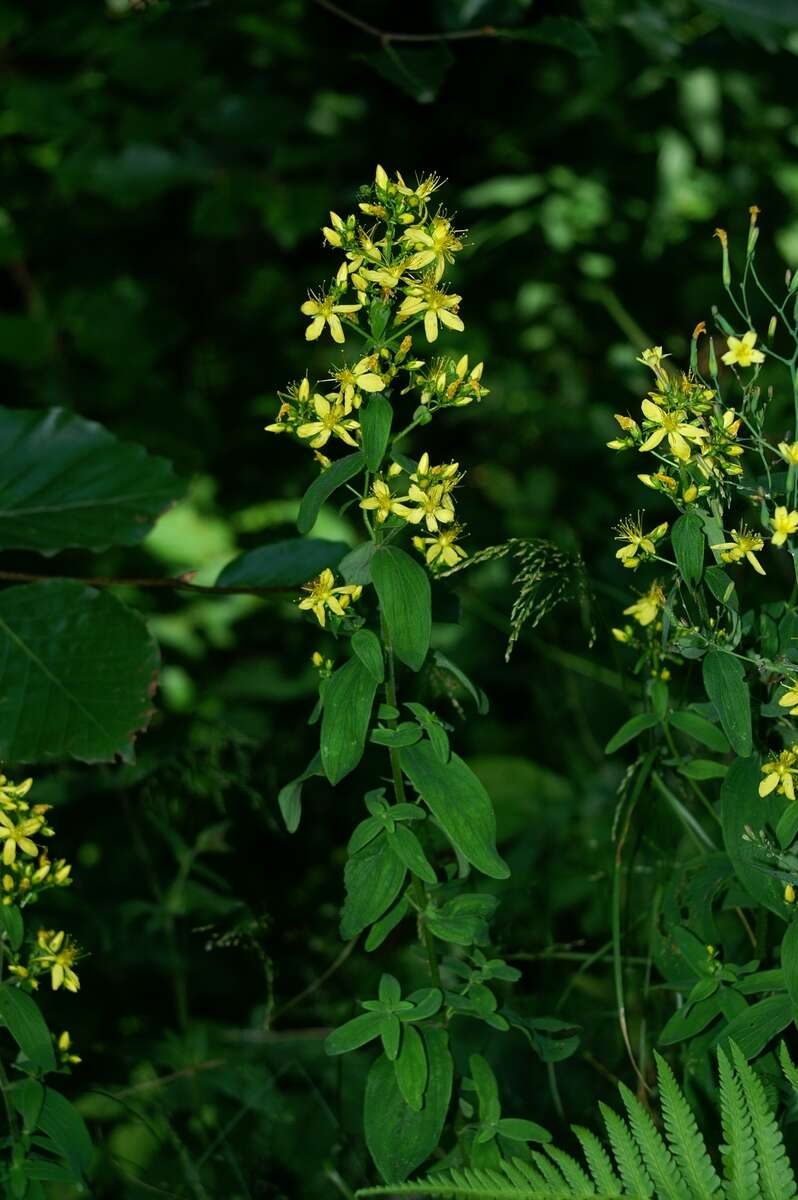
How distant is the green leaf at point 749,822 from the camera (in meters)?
1.18

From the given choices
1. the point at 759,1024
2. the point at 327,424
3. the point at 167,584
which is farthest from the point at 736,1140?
the point at 167,584

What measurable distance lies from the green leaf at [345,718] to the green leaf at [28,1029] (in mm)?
357

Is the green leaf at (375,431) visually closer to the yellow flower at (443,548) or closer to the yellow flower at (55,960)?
the yellow flower at (443,548)

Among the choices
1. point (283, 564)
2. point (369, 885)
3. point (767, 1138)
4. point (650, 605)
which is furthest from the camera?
point (283, 564)

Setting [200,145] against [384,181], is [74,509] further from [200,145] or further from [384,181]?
[200,145]

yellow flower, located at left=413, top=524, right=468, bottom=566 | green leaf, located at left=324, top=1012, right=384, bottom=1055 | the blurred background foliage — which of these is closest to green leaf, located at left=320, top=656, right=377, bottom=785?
yellow flower, located at left=413, top=524, right=468, bottom=566

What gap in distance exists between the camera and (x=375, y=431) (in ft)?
3.68

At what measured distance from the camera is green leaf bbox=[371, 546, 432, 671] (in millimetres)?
1120

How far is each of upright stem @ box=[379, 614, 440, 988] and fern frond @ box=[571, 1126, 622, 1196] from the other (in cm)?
20

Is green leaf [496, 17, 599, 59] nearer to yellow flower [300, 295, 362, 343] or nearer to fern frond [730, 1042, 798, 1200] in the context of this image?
yellow flower [300, 295, 362, 343]

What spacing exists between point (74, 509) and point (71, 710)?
0.24 m

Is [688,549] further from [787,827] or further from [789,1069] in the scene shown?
[789,1069]

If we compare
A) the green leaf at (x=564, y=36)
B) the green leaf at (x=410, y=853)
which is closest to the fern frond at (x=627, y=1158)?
the green leaf at (x=410, y=853)

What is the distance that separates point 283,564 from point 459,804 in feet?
1.70
